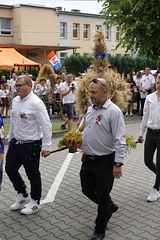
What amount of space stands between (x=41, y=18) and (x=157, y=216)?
4424cm

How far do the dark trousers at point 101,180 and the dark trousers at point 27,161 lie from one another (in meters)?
0.94

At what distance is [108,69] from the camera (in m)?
6.94

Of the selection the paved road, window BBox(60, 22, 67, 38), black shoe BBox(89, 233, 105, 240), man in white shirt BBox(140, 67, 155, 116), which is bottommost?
the paved road

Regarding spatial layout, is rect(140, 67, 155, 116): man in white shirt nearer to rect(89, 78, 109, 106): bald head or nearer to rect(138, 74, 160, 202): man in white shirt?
rect(138, 74, 160, 202): man in white shirt

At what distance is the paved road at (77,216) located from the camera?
200 inches

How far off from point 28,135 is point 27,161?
1.13ft

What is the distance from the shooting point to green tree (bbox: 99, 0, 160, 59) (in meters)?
16.8

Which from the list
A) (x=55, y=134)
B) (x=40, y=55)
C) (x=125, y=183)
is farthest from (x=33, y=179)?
(x=40, y=55)

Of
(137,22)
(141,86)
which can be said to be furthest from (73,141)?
(141,86)

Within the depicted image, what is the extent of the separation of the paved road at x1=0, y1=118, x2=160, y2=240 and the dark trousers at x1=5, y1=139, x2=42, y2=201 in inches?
17.7

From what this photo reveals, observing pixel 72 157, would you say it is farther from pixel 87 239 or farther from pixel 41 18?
pixel 41 18

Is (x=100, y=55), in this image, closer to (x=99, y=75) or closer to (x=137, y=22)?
(x=99, y=75)

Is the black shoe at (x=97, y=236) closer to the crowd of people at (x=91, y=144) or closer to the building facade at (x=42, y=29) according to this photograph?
the crowd of people at (x=91, y=144)

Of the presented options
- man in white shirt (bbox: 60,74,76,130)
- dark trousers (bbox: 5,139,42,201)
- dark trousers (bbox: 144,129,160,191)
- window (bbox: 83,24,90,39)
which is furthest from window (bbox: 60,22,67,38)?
dark trousers (bbox: 5,139,42,201)
